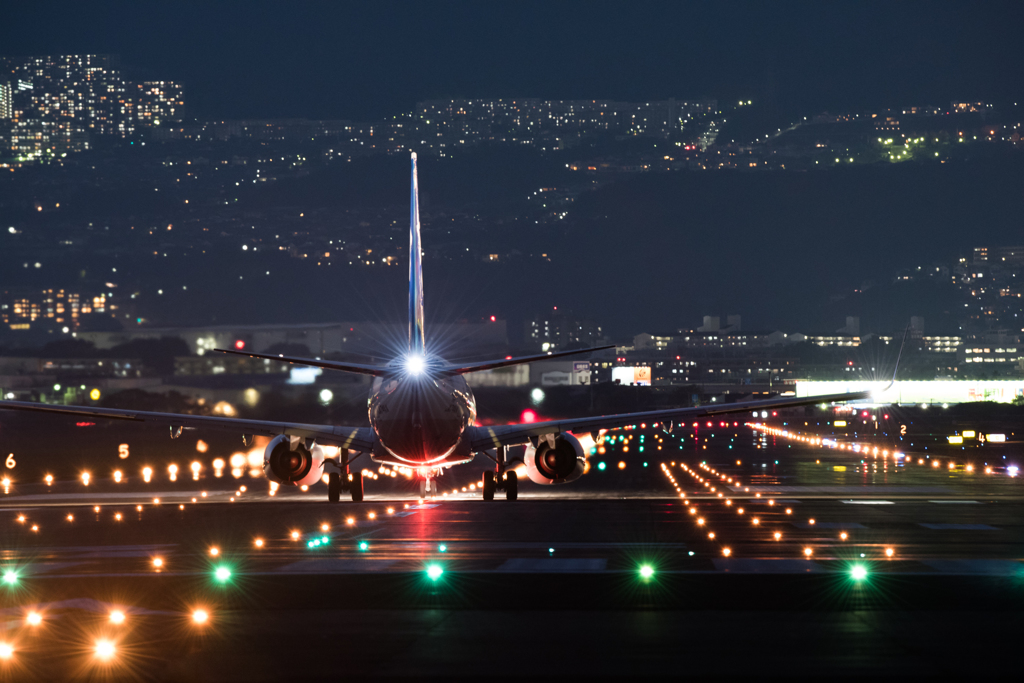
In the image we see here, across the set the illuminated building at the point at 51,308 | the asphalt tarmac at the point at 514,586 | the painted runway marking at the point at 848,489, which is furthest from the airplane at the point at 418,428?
the illuminated building at the point at 51,308

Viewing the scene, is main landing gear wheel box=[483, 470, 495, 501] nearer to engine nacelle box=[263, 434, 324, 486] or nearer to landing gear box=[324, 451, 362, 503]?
landing gear box=[324, 451, 362, 503]

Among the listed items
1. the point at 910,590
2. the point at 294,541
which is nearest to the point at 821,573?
the point at 910,590

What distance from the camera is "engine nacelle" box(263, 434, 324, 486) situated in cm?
4144

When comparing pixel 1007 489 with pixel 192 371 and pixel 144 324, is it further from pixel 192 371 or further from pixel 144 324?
pixel 144 324

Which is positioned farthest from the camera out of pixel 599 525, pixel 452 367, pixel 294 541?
pixel 452 367

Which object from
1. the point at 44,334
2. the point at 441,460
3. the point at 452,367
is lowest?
the point at 441,460

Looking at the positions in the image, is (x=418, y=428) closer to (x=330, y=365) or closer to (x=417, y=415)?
(x=417, y=415)

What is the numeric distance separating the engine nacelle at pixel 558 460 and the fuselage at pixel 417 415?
3897 mm

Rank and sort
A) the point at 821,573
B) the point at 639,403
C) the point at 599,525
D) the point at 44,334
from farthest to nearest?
the point at 44,334, the point at 639,403, the point at 599,525, the point at 821,573

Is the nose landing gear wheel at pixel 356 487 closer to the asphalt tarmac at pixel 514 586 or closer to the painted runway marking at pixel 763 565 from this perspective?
the asphalt tarmac at pixel 514 586

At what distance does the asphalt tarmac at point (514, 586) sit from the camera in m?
16.6

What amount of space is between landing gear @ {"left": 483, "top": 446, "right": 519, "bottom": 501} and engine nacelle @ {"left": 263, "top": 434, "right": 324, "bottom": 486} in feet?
23.0

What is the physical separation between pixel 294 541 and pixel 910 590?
1762 centimetres

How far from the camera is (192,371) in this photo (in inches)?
4427
